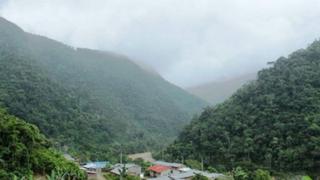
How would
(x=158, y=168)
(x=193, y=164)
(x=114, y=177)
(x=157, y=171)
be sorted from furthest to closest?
1. (x=193, y=164)
2. (x=158, y=168)
3. (x=157, y=171)
4. (x=114, y=177)

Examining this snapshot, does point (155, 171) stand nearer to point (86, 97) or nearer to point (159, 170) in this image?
point (159, 170)

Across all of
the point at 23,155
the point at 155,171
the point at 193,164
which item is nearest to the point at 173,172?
the point at 155,171

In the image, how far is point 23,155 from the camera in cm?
3622

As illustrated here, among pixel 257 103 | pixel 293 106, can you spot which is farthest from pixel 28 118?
pixel 293 106

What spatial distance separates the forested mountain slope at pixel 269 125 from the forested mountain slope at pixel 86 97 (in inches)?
562

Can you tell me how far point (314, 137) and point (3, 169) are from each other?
29.0 m

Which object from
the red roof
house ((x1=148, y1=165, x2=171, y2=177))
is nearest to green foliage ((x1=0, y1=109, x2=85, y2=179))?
house ((x1=148, y1=165, x2=171, y2=177))

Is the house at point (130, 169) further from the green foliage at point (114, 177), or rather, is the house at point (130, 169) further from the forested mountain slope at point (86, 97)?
the forested mountain slope at point (86, 97)

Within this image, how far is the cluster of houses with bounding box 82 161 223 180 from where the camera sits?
5012 cm

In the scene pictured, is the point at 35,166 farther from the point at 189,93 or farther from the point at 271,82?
the point at 189,93

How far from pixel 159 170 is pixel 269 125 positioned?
12532 millimetres

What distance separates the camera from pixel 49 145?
44.3 m

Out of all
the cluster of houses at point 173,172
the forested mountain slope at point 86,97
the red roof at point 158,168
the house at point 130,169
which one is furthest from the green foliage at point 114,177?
the forested mountain slope at point 86,97

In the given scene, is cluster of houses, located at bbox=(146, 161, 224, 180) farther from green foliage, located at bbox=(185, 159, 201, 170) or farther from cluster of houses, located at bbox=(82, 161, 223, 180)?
green foliage, located at bbox=(185, 159, 201, 170)
